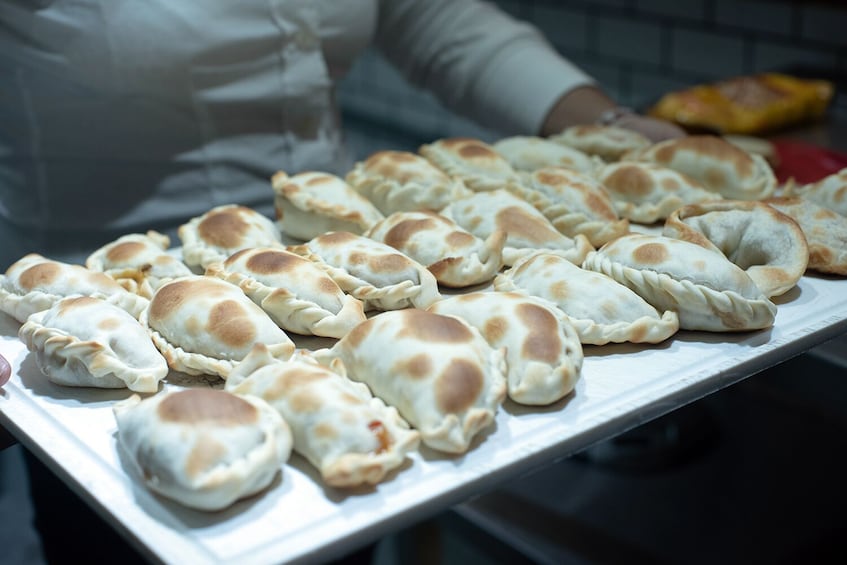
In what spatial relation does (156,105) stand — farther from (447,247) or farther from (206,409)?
(206,409)

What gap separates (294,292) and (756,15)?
1992 millimetres

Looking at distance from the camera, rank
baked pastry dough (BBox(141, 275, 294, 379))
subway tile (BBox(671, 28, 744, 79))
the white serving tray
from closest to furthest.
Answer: the white serving tray, baked pastry dough (BBox(141, 275, 294, 379)), subway tile (BBox(671, 28, 744, 79))

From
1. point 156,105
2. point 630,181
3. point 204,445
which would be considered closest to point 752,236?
point 630,181

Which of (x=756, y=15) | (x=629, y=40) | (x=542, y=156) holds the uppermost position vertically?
(x=542, y=156)

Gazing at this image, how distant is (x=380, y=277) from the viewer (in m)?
0.99

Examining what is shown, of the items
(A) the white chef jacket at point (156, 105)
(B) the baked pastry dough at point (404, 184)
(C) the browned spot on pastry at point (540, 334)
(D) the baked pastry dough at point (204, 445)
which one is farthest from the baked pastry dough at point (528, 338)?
(A) the white chef jacket at point (156, 105)

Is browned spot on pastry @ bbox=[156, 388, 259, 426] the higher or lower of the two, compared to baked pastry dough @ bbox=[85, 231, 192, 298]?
higher

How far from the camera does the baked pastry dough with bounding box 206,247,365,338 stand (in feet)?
2.99

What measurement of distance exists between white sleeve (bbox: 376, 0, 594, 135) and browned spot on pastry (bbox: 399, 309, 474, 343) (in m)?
1.04

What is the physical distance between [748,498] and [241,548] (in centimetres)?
155

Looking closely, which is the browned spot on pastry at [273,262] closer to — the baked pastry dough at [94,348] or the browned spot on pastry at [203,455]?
the baked pastry dough at [94,348]

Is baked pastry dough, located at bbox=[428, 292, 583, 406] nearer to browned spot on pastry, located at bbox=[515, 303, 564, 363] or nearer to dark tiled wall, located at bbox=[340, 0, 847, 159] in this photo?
browned spot on pastry, located at bbox=[515, 303, 564, 363]

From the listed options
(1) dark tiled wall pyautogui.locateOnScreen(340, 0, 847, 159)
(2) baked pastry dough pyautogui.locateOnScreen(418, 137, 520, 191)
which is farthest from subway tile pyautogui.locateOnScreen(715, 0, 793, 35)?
(2) baked pastry dough pyautogui.locateOnScreen(418, 137, 520, 191)

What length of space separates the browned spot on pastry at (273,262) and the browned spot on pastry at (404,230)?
14 cm
